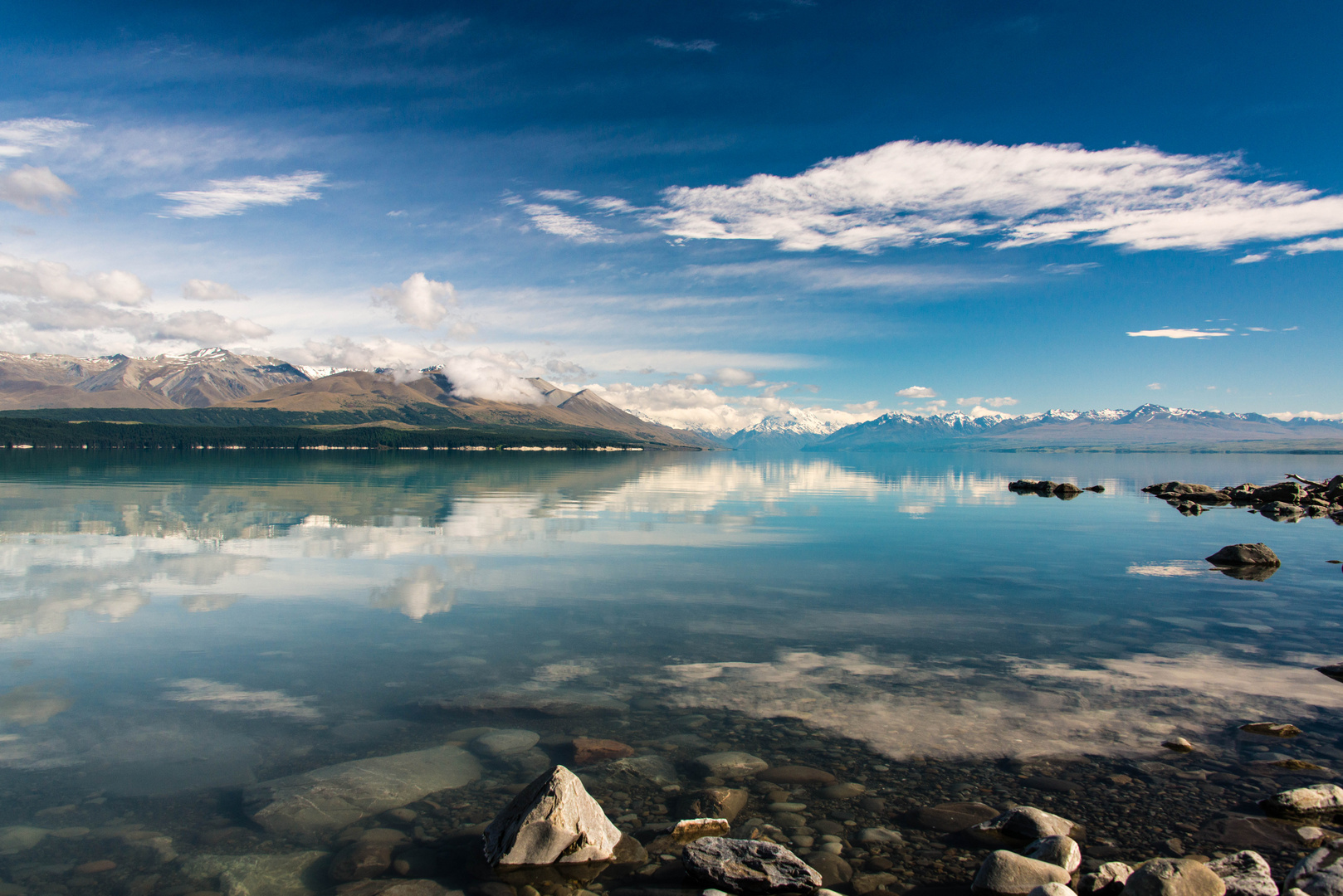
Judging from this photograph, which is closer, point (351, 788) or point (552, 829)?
point (552, 829)

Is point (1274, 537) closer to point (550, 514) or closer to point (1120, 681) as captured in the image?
point (1120, 681)

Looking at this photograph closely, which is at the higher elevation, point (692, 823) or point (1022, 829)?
point (1022, 829)

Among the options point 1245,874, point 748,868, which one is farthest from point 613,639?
point 1245,874

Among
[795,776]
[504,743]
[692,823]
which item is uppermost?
[692,823]

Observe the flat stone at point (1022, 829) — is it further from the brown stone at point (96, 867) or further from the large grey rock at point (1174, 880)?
the brown stone at point (96, 867)

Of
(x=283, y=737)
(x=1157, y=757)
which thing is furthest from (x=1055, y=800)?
(x=283, y=737)

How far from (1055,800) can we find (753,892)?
16.8 feet

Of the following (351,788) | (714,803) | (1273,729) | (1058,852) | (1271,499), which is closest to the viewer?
(1058,852)

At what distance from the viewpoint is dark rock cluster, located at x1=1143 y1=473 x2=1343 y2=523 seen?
5859 cm

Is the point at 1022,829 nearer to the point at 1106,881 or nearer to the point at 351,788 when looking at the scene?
the point at 1106,881

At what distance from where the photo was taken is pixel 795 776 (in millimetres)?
11188

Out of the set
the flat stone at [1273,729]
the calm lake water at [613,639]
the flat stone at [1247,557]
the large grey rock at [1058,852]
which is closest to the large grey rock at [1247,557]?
the flat stone at [1247,557]

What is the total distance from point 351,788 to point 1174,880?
1064 centimetres

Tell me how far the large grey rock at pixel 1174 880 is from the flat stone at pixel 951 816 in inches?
85.5
